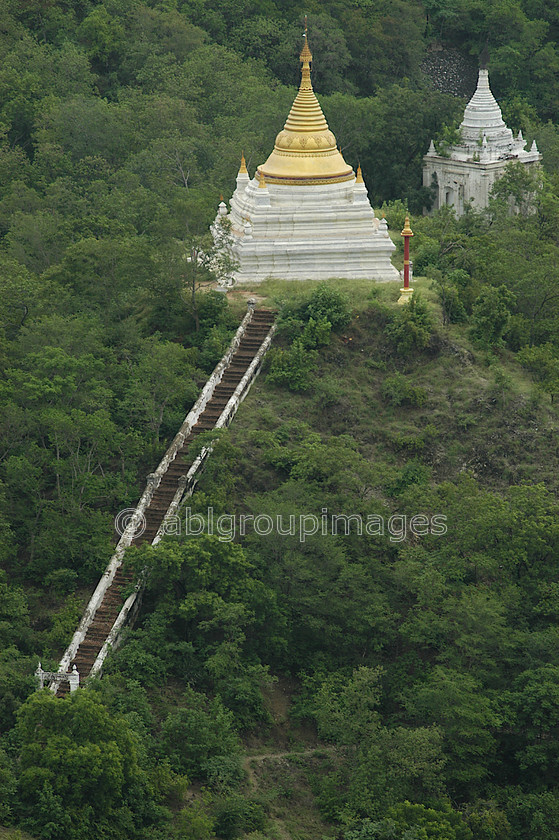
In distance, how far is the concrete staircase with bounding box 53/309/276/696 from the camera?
3928cm

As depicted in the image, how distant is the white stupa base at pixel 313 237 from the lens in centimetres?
4916

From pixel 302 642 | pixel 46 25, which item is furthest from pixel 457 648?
pixel 46 25

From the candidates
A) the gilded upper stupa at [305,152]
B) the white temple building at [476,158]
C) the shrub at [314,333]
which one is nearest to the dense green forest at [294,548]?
the shrub at [314,333]

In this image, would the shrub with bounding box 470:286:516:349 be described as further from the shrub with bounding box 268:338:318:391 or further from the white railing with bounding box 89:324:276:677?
the white railing with bounding box 89:324:276:677

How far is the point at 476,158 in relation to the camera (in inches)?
2547

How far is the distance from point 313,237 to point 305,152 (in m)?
2.56

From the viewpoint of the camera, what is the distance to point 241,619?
40.0 meters

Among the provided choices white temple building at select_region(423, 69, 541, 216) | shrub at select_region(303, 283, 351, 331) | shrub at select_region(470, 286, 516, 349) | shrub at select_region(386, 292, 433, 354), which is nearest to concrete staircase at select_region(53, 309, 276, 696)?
shrub at select_region(303, 283, 351, 331)

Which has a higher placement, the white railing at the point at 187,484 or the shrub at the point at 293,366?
the shrub at the point at 293,366

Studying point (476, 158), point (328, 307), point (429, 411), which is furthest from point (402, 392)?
point (476, 158)

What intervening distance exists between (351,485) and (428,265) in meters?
10.2

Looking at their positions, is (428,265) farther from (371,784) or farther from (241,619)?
(371,784)

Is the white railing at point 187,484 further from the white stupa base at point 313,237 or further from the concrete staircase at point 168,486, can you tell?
the white stupa base at point 313,237

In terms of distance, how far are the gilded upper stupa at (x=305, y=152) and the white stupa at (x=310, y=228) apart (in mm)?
28
